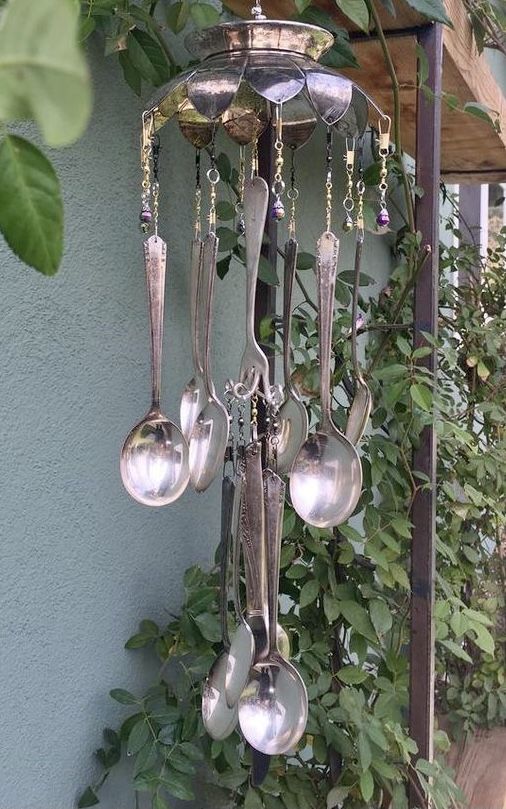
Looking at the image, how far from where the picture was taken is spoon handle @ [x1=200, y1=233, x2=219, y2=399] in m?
0.83

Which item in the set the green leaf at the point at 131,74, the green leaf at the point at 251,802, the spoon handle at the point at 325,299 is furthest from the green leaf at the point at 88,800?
the green leaf at the point at 131,74

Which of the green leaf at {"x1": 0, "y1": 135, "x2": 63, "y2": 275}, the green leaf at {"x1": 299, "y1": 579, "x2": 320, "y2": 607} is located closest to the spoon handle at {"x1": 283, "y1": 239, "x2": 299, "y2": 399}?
the green leaf at {"x1": 299, "y1": 579, "x2": 320, "y2": 607}

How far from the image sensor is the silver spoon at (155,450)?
0.76m

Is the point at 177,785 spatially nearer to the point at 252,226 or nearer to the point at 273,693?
the point at 273,693

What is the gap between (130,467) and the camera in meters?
0.77

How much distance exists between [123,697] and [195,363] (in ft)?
1.34

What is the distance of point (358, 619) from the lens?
1.13 metres

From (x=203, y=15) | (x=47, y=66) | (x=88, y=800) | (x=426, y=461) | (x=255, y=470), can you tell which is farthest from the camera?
(x=426, y=461)

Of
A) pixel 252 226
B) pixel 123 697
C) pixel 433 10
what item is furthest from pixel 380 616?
pixel 433 10

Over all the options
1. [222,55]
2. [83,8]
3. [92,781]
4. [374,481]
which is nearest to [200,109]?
[222,55]

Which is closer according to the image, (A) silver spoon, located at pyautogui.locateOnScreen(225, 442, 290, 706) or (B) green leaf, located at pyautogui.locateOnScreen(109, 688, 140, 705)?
(A) silver spoon, located at pyautogui.locateOnScreen(225, 442, 290, 706)

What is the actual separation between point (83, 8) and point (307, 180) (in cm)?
82

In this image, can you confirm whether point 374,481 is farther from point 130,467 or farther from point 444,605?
point 130,467

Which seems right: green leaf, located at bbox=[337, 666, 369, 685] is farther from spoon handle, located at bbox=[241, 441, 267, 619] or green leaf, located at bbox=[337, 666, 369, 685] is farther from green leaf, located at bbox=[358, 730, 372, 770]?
spoon handle, located at bbox=[241, 441, 267, 619]
